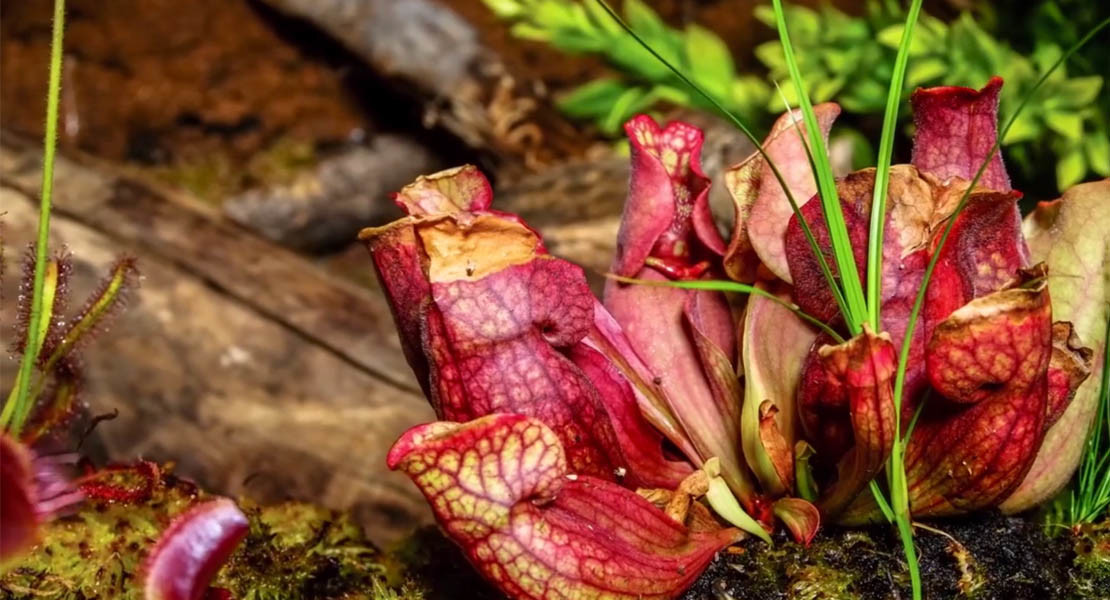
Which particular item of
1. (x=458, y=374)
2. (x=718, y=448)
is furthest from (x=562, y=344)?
(x=718, y=448)

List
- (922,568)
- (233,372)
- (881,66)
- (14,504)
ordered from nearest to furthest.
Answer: (14,504), (922,568), (233,372), (881,66)

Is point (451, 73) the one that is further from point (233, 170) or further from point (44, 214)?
point (44, 214)

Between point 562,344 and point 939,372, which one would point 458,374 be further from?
point 939,372

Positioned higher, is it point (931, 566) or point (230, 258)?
point (931, 566)

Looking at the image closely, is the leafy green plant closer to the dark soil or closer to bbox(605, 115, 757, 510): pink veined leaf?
the dark soil

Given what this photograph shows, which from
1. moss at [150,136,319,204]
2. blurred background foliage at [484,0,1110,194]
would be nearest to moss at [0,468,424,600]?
blurred background foliage at [484,0,1110,194]

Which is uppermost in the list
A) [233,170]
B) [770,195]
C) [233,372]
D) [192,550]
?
[770,195]

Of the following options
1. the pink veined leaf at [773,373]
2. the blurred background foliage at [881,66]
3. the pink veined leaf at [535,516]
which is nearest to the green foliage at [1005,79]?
the blurred background foliage at [881,66]

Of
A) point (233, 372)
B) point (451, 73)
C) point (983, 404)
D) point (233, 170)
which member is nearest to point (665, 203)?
point (983, 404)
